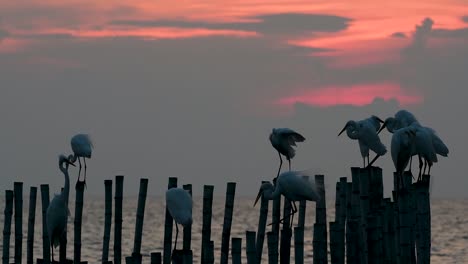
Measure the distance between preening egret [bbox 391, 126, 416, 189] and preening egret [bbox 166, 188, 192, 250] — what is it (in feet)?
10.6

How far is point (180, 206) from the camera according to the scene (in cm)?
1697

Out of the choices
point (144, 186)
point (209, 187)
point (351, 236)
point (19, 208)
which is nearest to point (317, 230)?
point (351, 236)

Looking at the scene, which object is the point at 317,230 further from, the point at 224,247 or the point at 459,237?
the point at 459,237

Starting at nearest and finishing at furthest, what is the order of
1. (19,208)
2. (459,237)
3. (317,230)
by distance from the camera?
(317,230) < (19,208) < (459,237)

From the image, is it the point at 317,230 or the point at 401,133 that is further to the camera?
the point at 401,133

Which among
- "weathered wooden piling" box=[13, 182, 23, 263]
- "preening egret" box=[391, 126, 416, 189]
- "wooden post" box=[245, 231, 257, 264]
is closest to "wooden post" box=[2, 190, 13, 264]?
"weathered wooden piling" box=[13, 182, 23, 263]

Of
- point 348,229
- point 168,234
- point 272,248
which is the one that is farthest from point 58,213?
point 348,229

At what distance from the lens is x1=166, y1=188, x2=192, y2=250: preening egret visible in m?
16.9

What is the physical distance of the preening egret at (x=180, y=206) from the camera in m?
16.9

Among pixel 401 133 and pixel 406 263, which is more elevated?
pixel 401 133

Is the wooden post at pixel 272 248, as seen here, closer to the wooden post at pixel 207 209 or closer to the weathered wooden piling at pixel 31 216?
the wooden post at pixel 207 209

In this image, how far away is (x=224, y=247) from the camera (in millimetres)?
18438

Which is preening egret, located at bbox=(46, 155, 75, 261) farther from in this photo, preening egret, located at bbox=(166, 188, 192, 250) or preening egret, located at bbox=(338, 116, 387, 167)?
preening egret, located at bbox=(338, 116, 387, 167)

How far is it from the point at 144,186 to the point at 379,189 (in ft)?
13.4
